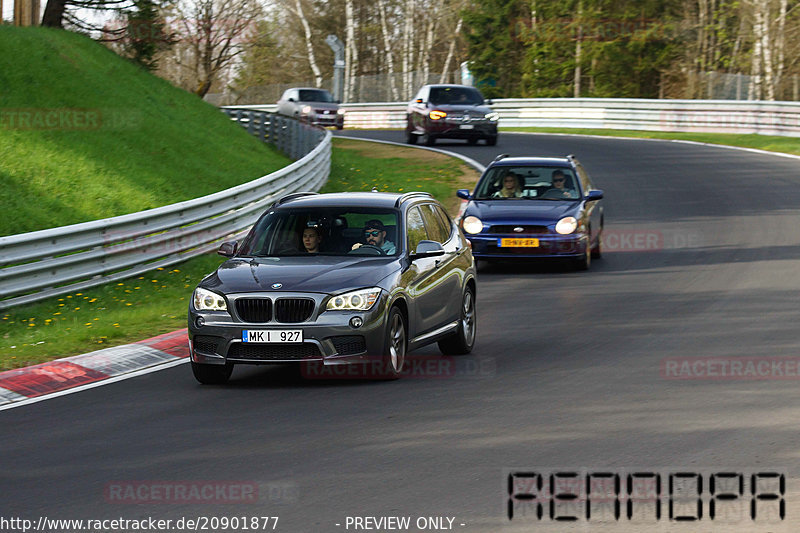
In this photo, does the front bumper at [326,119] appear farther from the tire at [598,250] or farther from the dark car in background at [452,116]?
the tire at [598,250]

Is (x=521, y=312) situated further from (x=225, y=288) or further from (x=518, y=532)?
(x=518, y=532)

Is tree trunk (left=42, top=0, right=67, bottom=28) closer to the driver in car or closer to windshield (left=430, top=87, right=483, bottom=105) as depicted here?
windshield (left=430, top=87, right=483, bottom=105)

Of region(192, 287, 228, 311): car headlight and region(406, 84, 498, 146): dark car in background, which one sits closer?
region(192, 287, 228, 311): car headlight

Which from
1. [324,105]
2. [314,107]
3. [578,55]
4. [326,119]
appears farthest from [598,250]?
[578,55]

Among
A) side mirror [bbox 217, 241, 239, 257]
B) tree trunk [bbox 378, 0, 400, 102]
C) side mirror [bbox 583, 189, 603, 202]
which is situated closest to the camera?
side mirror [bbox 217, 241, 239, 257]

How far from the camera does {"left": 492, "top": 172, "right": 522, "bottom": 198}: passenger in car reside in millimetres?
19641

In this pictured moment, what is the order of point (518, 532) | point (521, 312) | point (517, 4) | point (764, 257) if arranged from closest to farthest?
1. point (518, 532)
2. point (521, 312)
3. point (764, 257)
4. point (517, 4)

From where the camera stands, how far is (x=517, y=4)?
252ft

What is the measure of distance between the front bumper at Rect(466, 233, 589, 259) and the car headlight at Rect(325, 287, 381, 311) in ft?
27.9

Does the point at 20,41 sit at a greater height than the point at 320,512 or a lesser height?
greater

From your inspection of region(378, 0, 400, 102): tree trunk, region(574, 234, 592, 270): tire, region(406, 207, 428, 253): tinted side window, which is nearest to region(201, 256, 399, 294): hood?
region(406, 207, 428, 253): tinted side window

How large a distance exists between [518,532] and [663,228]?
17.4 meters

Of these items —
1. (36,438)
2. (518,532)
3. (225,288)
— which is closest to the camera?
(518,532)

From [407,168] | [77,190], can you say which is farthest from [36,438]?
[407,168]
